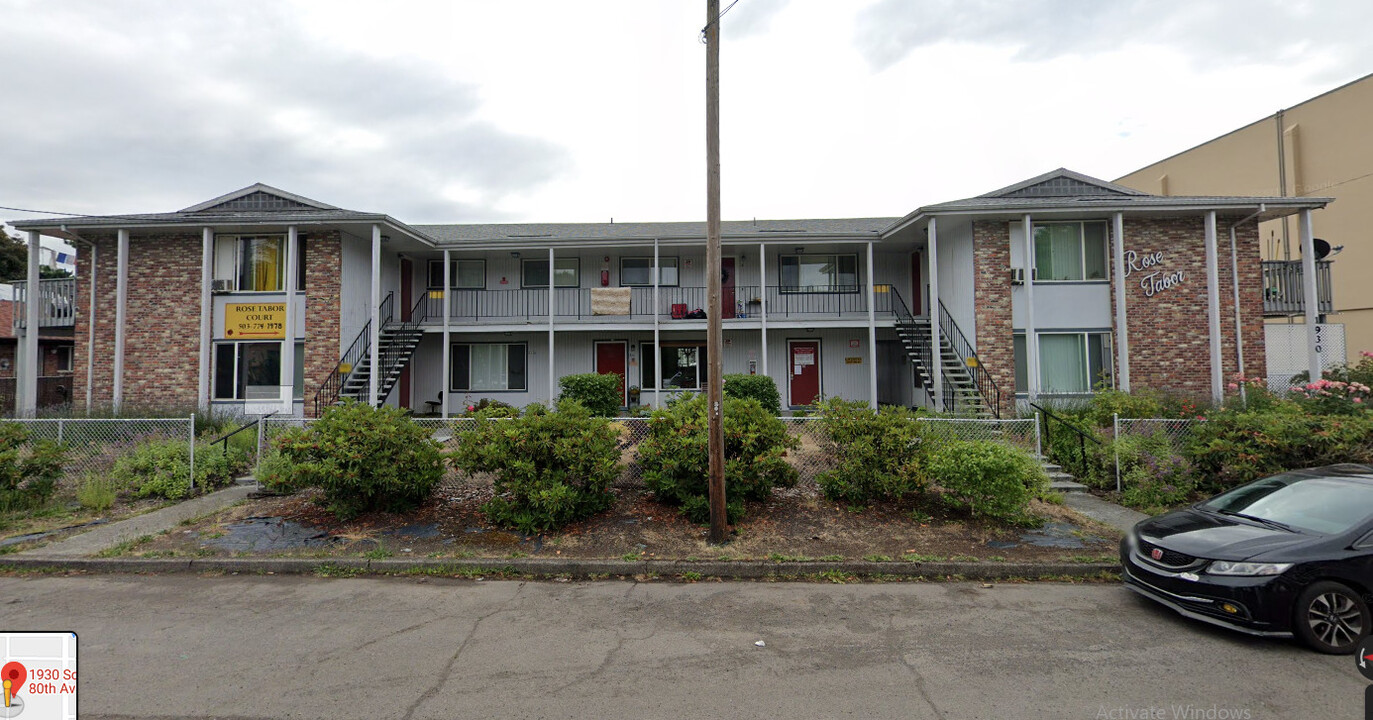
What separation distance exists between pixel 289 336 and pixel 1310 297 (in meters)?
24.2

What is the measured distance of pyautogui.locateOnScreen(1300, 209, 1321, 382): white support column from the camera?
14.1m

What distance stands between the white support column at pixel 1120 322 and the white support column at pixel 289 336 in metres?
19.4

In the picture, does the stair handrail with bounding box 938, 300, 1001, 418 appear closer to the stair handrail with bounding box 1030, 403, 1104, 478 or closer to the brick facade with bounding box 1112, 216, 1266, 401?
the stair handrail with bounding box 1030, 403, 1104, 478

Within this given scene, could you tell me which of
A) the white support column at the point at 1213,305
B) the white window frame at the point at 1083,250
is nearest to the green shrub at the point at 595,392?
the white window frame at the point at 1083,250

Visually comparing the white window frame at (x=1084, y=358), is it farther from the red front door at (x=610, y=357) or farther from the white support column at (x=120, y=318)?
the white support column at (x=120, y=318)

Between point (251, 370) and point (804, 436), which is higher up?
point (251, 370)

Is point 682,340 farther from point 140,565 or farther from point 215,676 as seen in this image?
point 215,676

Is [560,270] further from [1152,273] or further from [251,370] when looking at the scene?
[1152,273]

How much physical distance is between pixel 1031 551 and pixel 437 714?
6213mm

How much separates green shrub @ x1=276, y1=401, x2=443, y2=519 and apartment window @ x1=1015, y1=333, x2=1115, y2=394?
43.3 ft

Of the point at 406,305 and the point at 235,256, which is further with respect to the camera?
the point at 406,305

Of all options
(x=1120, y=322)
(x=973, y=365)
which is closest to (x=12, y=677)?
(x=973, y=365)

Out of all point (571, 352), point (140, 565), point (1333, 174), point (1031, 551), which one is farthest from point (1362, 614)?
point (1333, 174)

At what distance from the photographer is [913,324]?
16.5 meters
